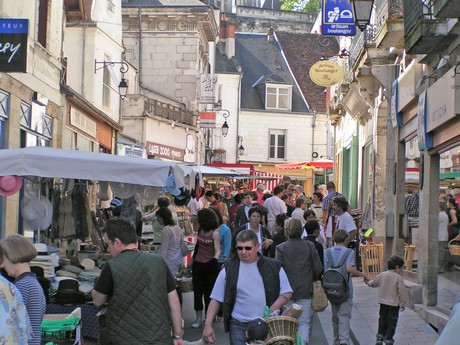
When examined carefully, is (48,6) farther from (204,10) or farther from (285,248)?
(204,10)

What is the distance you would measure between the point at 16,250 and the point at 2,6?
11.2 m

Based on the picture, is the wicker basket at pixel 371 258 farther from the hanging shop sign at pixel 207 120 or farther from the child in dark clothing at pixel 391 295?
the hanging shop sign at pixel 207 120

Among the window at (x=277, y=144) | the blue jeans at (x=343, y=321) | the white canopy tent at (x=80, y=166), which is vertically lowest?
the blue jeans at (x=343, y=321)

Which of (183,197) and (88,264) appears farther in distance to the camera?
(183,197)

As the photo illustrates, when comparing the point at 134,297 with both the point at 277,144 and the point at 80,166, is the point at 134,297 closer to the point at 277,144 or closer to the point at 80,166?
the point at 80,166

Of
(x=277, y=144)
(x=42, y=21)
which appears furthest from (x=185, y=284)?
(x=277, y=144)

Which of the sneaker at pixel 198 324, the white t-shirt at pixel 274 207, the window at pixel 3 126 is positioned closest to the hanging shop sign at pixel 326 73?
the white t-shirt at pixel 274 207

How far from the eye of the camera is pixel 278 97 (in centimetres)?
5572

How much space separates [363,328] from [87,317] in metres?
4.30

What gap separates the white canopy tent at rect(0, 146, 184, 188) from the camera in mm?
10344

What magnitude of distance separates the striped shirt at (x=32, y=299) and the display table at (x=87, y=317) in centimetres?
301

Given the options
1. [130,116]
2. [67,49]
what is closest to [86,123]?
[67,49]

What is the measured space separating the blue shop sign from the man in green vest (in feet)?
45.0

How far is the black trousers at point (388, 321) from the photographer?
10.5 m
